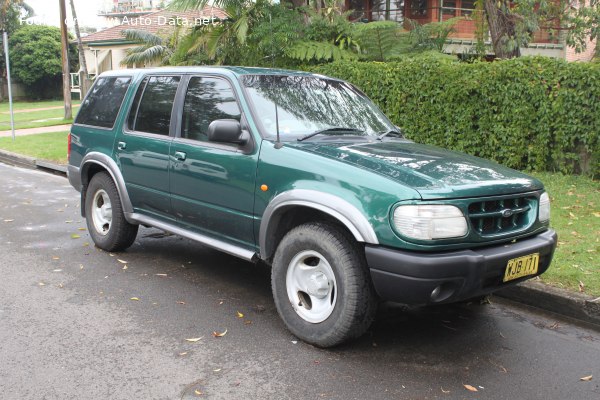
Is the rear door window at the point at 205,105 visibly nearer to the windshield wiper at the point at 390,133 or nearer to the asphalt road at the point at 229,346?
the windshield wiper at the point at 390,133

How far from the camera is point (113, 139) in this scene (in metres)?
5.90

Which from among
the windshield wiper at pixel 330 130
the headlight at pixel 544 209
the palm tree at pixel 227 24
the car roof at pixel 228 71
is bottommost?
the headlight at pixel 544 209

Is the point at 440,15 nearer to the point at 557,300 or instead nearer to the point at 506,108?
the point at 506,108

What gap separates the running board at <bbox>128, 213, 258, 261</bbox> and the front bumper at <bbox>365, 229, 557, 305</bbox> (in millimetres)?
1230

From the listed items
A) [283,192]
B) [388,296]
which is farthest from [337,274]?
[283,192]

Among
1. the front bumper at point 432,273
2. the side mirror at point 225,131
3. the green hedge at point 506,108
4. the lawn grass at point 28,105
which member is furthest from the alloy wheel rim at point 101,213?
the lawn grass at point 28,105

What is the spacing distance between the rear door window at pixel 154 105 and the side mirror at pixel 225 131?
1.04 m

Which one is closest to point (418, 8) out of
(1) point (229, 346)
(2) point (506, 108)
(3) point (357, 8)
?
(3) point (357, 8)

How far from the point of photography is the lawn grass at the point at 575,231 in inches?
200

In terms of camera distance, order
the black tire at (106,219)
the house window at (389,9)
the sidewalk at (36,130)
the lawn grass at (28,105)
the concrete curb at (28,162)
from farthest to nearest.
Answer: the lawn grass at (28,105) → the house window at (389,9) → the sidewalk at (36,130) → the concrete curb at (28,162) → the black tire at (106,219)

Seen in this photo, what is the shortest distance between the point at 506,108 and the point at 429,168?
590 cm

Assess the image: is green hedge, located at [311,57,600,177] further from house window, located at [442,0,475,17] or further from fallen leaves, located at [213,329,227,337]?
house window, located at [442,0,475,17]

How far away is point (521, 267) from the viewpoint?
393 cm

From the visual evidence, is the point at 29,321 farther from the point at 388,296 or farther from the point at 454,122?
the point at 454,122
